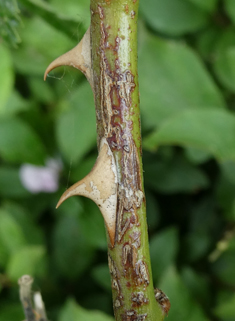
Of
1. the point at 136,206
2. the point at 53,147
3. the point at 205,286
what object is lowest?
the point at 205,286

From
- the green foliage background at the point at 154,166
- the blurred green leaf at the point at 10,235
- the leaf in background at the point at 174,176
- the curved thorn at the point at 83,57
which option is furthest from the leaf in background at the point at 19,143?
the curved thorn at the point at 83,57

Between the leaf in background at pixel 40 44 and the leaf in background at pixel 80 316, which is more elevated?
the leaf in background at pixel 40 44

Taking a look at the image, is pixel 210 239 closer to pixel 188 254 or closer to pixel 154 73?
pixel 188 254

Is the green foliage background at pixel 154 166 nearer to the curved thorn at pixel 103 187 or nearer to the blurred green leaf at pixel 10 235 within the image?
the blurred green leaf at pixel 10 235

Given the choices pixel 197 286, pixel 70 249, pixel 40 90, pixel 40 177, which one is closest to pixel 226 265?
pixel 197 286

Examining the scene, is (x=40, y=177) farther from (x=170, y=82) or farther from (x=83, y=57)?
(x=83, y=57)

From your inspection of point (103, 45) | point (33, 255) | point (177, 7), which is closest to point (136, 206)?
point (103, 45)
